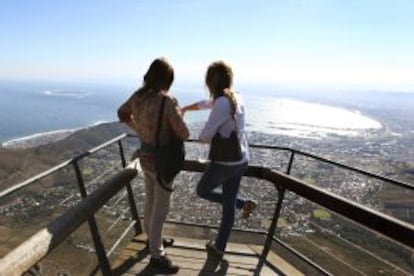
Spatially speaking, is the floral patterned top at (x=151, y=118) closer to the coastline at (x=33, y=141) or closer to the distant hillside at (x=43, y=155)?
the distant hillside at (x=43, y=155)

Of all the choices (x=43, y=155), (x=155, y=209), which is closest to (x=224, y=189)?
(x=155, y=209)

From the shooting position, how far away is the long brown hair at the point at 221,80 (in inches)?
149

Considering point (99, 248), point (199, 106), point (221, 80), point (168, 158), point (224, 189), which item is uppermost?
point (221, 80)

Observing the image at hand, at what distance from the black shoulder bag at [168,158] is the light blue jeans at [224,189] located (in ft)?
1.05

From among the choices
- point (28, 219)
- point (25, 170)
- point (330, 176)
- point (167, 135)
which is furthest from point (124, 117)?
point (25, 170)

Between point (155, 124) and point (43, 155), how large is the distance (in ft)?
280

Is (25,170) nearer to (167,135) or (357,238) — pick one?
(357,238)

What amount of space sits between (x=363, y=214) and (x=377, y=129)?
159289mm

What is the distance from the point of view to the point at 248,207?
4.37 metres

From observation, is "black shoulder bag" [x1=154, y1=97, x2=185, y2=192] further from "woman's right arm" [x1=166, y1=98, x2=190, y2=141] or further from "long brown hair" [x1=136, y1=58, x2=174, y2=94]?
"long brown hair" [x1=136, y1=58, x2=174, y2=94]

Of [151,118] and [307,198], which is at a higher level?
[151,118]

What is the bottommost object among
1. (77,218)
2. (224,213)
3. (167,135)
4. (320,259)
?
(320,259)

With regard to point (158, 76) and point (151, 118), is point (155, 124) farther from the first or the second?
point (158, 76)

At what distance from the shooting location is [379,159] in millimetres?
81688
